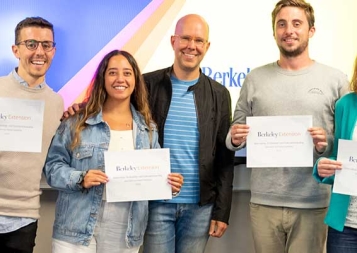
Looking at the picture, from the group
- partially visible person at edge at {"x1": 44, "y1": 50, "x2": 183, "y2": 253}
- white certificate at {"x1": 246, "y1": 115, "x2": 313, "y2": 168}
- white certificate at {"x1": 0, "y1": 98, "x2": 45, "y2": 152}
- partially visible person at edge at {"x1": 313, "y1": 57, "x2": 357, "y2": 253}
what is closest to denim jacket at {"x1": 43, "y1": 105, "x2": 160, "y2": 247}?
partially visible person at edge at {"x1": 44, "y1": 50, "x2": 183, "y2": 253}

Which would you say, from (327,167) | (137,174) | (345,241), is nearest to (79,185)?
(137,174)

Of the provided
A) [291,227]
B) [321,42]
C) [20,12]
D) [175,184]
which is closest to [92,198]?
[175,184]

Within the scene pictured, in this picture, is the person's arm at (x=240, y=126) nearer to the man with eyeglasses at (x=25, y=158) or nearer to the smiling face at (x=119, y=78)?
the smiling face at (x=119, y=78)

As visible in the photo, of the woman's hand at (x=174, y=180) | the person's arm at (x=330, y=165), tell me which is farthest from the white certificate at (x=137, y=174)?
the person's arm at (x=330, y=165)

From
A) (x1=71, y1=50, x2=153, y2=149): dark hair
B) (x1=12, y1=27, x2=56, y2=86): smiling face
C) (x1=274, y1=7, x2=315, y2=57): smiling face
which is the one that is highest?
(x1=274, y1=7, x2=315, y2=57): smiling face

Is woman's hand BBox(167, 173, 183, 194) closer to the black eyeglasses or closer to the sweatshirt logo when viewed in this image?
the sweatshirt logo

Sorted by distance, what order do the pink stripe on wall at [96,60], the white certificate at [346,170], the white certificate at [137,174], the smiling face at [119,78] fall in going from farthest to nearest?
the pink stripe on wall at [96,60]
the smiling face at [119,78]
the white certificate at [137,174]
the white certificate at [346,170]

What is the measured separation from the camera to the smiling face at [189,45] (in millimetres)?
2422

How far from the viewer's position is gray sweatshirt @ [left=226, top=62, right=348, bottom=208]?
2.30 metres

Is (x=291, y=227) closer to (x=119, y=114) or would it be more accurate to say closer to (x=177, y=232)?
(x=177, y=232)

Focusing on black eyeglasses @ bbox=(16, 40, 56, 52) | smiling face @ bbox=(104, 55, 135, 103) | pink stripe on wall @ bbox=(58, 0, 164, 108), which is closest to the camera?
smiling face @ bbox=(104, 55, 135, 103)

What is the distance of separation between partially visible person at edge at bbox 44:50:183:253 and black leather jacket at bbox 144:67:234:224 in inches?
10.3

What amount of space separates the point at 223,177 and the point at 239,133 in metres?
0.38

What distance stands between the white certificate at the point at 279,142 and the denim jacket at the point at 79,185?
0.60m
